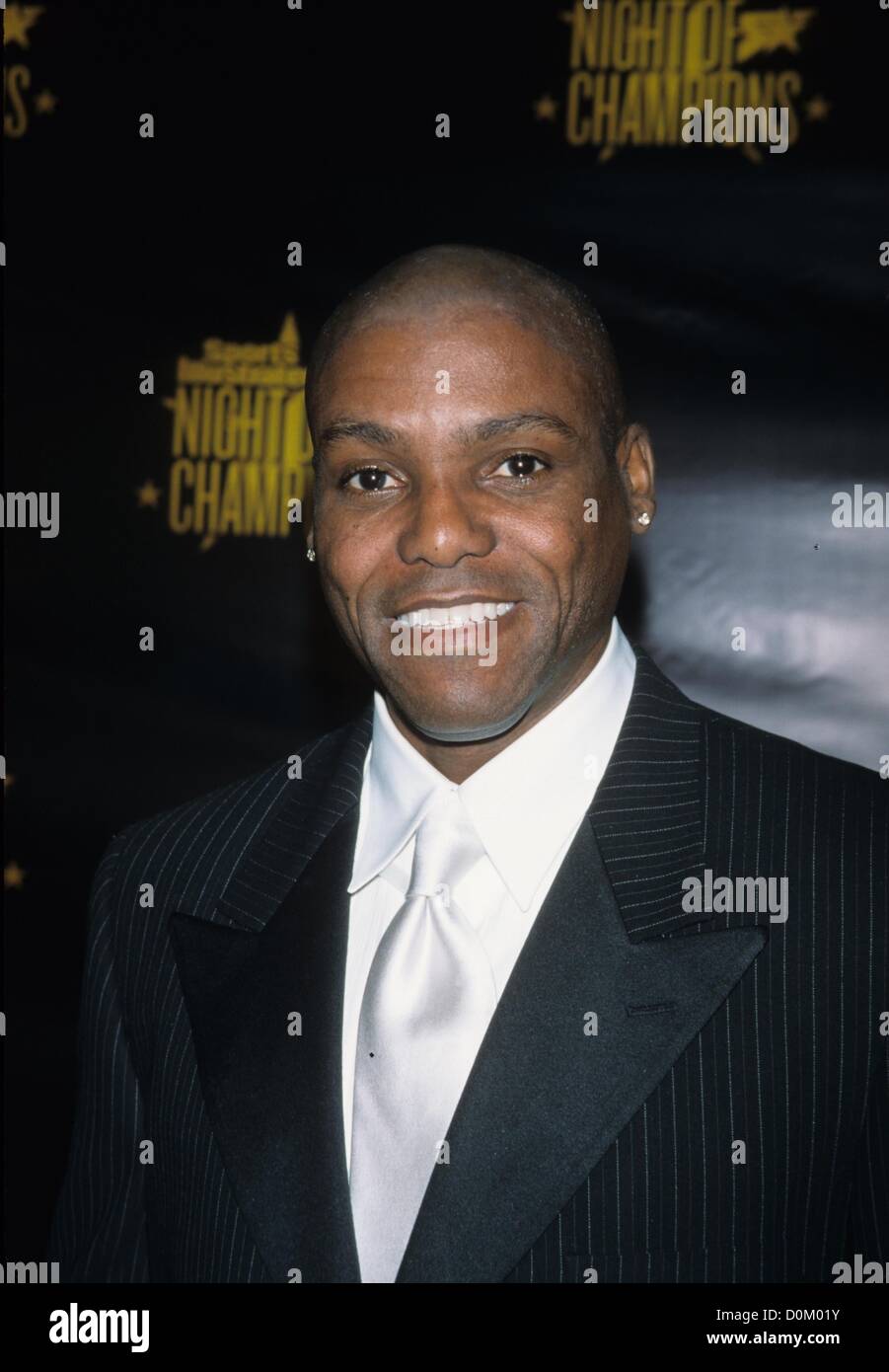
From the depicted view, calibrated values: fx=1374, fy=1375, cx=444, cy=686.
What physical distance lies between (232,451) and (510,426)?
4.51ft

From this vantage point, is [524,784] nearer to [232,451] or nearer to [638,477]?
[638,477]

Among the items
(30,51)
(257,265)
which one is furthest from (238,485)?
(30,51)

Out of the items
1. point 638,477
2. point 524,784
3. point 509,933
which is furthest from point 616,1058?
point 638,477

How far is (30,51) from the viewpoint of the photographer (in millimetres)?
2752

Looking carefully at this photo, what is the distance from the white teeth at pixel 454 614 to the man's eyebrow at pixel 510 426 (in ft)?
0.56

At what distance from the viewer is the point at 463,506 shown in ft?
4.66

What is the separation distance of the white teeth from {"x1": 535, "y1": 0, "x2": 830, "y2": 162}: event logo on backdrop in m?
1.44

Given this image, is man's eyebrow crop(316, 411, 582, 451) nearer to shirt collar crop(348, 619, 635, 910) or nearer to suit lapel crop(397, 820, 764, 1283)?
shirt collar crop(348, 619, 635, 910)

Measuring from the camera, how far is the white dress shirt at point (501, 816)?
1.47 m

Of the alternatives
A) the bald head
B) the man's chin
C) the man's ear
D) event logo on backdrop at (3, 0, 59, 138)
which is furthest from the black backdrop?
the man's chin

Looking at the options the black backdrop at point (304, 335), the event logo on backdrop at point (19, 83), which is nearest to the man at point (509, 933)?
the black backdrop at point (304, 335)

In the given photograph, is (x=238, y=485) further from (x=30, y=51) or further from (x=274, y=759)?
(x=30, y=51)
